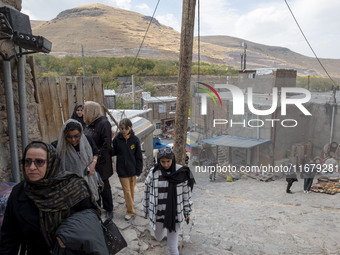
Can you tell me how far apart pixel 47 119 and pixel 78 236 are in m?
3.27

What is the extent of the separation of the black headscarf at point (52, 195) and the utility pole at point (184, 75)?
3.55m

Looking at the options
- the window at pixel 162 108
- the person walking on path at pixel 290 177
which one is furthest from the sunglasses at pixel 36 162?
the window at pixel 162 108

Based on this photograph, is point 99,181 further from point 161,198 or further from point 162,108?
point 162,108

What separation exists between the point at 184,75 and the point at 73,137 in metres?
2.96

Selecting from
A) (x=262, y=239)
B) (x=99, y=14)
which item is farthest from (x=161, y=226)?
(x=99, y=14)

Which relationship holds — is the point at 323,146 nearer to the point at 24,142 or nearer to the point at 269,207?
the point at 269,207

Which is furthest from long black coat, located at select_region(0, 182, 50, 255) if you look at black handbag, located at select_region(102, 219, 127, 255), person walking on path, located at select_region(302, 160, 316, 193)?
person walking on path, located at select_region(302, 160, 316, 193)

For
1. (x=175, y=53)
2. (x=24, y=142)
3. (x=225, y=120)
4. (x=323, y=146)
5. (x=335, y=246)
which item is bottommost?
(x=335, y=246)

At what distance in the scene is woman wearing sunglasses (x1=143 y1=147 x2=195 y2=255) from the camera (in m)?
2.88

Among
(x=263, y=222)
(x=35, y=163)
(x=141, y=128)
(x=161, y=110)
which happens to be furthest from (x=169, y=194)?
(x=161, y=110)

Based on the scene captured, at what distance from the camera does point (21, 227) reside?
5.42ft

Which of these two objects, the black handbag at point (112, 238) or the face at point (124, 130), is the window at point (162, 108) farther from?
the black handbag at point (112, 238)

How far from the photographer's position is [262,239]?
4840mm

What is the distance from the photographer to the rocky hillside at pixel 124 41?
78.7m
